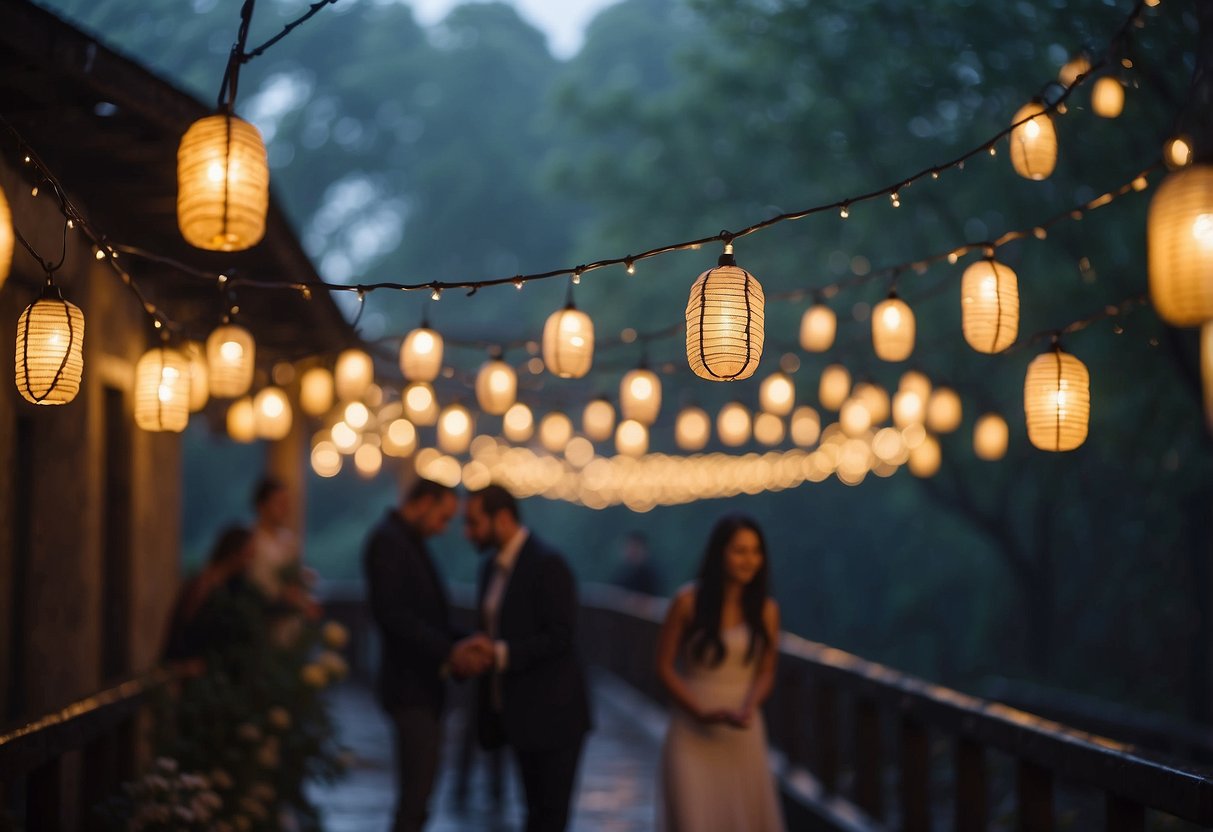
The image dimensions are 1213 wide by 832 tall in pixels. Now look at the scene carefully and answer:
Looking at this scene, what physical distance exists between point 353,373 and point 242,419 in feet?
5.02

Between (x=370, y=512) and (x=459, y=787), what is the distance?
98.1 ft

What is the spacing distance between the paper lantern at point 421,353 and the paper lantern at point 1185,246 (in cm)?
465

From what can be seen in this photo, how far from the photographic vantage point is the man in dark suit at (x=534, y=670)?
20.2 ft

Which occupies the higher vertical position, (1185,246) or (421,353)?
(421,353)

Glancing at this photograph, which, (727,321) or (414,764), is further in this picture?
(414,764)

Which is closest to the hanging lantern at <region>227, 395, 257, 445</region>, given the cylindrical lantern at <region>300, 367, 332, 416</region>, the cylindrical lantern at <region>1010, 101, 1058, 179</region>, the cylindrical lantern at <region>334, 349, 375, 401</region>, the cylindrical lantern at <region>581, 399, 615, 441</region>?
the cylindrical lantern at <region>300, 367, 332, 416</region>

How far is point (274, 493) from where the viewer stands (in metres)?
9.06

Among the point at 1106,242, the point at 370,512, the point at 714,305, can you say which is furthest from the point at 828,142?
the point at 370,512

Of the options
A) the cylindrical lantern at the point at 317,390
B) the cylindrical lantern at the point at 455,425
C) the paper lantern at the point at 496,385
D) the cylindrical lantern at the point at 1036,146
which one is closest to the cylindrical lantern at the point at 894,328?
the cylindrical lantern at the point at 1036,146

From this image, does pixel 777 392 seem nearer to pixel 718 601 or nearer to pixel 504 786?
pixel 718 601

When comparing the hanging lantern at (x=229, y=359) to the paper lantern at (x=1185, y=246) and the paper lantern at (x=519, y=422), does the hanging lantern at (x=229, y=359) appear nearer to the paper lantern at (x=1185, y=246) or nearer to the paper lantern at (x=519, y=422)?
the paper lantern at (x=519, y=422)

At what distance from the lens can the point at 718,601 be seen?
6.48 metres

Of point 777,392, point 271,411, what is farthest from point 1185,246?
point 271,411

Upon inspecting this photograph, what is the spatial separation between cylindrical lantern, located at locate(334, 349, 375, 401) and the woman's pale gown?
10.6 ft
